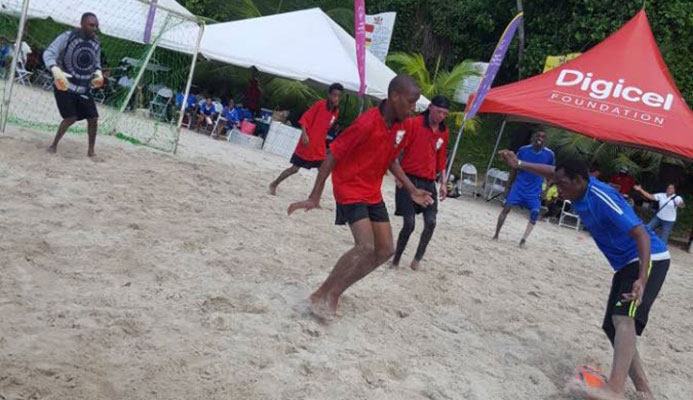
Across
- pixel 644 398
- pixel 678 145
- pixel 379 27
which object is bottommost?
pixel 644 398

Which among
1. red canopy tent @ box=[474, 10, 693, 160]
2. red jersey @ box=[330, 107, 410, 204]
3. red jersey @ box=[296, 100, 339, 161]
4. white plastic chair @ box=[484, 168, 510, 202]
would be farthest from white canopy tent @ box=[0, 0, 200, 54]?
red jersey @ box=[330, 107, 410, 204]

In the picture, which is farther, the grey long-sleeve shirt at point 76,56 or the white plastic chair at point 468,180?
the white plastic chair at point 468,180

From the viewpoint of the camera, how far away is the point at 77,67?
771cm

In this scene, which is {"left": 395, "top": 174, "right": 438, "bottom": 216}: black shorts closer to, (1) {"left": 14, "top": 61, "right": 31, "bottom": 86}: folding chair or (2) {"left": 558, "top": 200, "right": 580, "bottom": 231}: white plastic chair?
(2) {"left": 558, "top": 200, "right": 580, "bottom": 231}: white plastic chair

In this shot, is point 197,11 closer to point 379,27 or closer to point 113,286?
point 379,27

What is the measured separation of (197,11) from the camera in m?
21.6

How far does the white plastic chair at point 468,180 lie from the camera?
53.2 feet

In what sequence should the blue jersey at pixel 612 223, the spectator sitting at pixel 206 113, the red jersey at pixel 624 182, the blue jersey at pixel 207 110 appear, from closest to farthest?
the blue jersey at pixel 612 223 → the red jersey at pixel 624 182 → the spectator sitting at pixel 206 113 → the blue jersey at pixel 207 110

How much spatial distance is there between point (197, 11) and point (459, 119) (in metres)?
9.54

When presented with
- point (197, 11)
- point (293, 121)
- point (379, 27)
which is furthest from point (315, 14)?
point (197, 11)

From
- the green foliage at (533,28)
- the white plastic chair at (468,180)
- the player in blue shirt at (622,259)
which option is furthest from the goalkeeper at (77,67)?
the green foliage at (533,28)

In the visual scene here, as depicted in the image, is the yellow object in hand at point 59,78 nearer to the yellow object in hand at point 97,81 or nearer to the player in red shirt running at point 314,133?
the yellow object in hand at point 97,81

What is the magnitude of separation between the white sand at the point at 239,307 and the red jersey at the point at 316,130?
2.27 feet

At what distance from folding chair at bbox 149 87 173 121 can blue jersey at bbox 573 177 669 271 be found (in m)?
11.9
